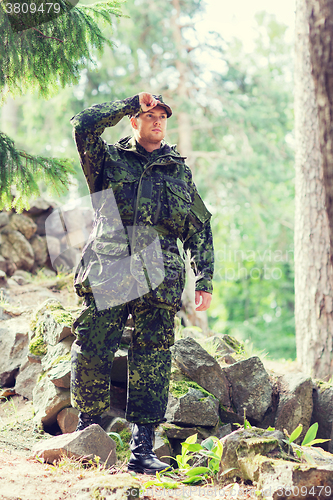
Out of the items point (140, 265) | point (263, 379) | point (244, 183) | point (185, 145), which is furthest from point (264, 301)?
point (140, 265)

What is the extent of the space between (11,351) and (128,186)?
7.80ft

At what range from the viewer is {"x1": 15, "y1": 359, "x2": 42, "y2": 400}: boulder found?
4041 mm

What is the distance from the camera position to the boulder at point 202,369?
3.80 meters

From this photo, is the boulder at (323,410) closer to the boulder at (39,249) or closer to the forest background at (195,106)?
the boulder at (39,249)

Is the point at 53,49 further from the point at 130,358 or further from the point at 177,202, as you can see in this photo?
the point at 130,358

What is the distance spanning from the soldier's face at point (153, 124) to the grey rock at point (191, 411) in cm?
204

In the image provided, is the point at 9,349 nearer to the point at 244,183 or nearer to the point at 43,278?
the point at 43,278

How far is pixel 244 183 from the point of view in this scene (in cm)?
1166

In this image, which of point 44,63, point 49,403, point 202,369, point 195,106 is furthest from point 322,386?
point 195,106

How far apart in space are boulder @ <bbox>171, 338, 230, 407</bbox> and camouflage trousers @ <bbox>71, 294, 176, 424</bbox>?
A: 936 millimetres

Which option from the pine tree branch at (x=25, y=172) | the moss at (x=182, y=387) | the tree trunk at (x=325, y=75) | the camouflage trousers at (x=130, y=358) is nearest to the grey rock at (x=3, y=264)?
the pine tree branch at (x=25, y=172)

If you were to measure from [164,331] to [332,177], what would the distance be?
4.87ft

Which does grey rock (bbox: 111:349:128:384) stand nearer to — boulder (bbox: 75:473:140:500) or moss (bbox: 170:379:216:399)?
moss (bbox: 170:379:216:399)

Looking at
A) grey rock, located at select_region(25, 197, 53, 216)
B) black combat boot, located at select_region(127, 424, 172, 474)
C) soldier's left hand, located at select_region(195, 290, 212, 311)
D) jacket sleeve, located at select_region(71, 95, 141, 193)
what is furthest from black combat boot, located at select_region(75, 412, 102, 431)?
grey rock, located at select_region(25, 197, 53, 216)
